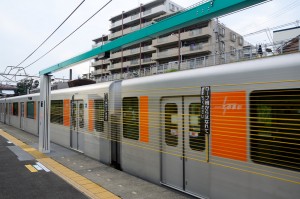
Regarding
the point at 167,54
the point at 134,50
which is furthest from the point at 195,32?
the point at 134,50

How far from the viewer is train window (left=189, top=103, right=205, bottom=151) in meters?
5.74

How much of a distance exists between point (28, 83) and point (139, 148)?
4775 centimetres

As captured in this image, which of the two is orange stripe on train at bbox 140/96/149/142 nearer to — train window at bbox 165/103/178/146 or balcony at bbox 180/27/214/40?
train window at bbox 165/103/178/146

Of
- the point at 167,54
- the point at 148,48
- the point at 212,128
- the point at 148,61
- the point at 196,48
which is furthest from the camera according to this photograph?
the point at 148,48

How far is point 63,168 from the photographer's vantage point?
9.08 meters

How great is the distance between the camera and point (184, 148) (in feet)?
20.2

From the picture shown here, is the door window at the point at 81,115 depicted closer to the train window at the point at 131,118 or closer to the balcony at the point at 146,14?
the train window at the point at 131,118

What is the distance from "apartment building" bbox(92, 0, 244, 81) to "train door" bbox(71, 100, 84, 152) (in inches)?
911

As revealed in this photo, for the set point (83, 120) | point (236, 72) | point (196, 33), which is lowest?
point (83, 120)

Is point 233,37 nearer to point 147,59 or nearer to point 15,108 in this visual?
point 147,59

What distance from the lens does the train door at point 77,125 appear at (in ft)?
36.6

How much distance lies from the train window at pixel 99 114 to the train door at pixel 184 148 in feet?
10.9

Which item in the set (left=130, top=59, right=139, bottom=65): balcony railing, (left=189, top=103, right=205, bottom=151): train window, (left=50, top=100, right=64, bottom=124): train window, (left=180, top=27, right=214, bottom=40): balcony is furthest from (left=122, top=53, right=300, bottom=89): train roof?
(left=130, top=59, right=139, bottom=65): balcony railing

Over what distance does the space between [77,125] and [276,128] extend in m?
8.81
